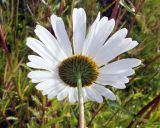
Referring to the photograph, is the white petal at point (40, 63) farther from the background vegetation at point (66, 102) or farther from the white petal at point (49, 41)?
the background vegetation at point (66, 102)

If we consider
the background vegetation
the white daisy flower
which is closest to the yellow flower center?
the white daisy flower

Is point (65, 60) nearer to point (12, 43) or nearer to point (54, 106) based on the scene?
point (54, 106)

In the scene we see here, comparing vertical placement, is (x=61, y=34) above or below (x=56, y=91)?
above

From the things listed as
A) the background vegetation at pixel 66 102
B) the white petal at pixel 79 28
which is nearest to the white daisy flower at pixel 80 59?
the white petal at pixel 79 28

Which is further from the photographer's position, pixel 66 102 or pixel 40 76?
pixel 66 102

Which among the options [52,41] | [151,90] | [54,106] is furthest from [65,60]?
[151,90]

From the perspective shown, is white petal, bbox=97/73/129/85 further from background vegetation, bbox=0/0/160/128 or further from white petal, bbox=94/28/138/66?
background vegetation, bbox=0/0/160/128

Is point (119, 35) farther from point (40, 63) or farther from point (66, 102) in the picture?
point (66, 102)

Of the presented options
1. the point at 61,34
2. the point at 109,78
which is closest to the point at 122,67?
the point at 109,78

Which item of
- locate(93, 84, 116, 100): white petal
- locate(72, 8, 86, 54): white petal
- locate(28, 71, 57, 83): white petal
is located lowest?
locate(93, 84, 116, 100): white petal
